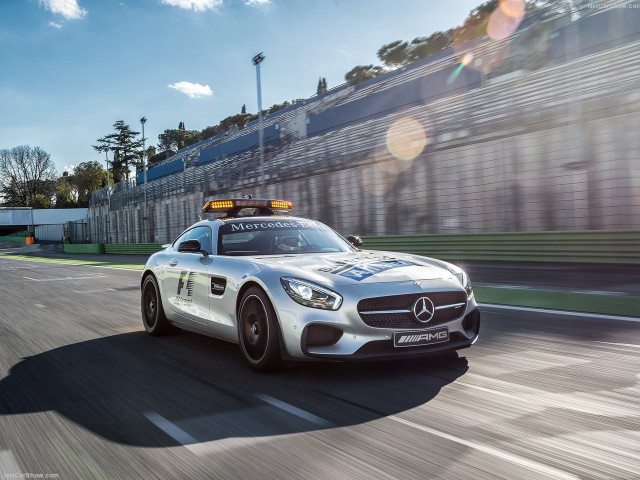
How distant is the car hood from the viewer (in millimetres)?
4668

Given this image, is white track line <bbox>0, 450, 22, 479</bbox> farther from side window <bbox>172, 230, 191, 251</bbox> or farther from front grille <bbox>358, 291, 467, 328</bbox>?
side window <bbox>172, 230, 191, 251</bbox>

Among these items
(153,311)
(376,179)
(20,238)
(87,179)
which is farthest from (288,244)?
(87,179)

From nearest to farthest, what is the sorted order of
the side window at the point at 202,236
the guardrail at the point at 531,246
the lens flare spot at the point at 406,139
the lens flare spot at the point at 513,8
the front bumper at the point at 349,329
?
the front bumper at the point at 349,329
the side window at the point at 202,236
the guardrail at the point at 531,246
the lens flare spot at the point at 406,139
the lens flare spot at the point at 513,8

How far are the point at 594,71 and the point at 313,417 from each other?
1514 centimetres

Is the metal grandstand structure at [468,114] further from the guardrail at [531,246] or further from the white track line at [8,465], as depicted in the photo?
the white track line at [8,465]

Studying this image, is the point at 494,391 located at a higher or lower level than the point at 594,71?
lower

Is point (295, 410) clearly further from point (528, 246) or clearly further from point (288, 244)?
point (528, 246)

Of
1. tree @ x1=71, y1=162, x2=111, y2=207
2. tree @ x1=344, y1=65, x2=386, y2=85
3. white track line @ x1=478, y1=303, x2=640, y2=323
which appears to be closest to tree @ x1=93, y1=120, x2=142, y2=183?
tree @ x1=71, y1=162, x2=111, y2=207

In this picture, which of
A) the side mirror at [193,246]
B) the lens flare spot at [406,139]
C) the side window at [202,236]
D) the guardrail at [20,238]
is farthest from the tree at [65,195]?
the side mirror at [193,246]

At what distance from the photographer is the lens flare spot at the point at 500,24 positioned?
103ft

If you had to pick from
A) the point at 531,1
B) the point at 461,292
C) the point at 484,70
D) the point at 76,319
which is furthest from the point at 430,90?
the point at 461,292

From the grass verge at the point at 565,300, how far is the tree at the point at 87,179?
356 feet

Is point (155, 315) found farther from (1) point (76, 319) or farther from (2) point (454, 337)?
(2) point (454, 337)

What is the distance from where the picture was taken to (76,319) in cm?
883
